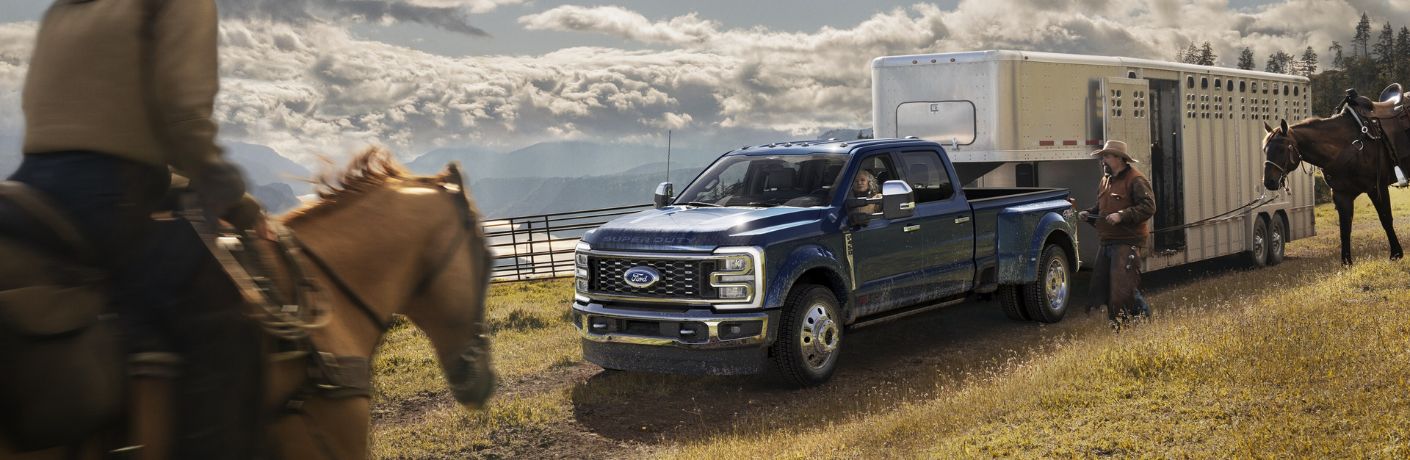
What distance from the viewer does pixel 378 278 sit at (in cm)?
393

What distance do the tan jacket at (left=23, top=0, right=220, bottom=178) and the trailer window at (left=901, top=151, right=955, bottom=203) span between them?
8.08 m

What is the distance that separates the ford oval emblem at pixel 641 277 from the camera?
29.0 feet

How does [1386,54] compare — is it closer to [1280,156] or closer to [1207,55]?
[1207,55]

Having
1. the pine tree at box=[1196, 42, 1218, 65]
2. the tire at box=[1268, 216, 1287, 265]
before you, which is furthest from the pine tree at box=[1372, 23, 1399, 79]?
the tire at box=[1268, 216, 1287, 265]

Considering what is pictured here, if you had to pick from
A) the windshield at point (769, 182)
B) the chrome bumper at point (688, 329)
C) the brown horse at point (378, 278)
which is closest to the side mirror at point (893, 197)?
the windshield at point (769, 182)

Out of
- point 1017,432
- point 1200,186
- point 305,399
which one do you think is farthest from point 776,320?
point 1200,186

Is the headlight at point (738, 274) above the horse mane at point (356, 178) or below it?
below

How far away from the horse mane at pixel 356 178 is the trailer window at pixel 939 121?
1015 cm

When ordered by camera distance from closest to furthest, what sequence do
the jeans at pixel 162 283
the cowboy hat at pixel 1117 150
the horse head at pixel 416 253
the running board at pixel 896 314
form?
the jeans at pixel 162 283 → the horse head at pixel 416 253 → the running board at pixel 896 314 → the cowboy hat at pixel 1117 150

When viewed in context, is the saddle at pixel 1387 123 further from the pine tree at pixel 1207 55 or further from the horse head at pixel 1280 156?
the pine tree at pixel 1207 55

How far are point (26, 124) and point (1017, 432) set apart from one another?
5096 mm

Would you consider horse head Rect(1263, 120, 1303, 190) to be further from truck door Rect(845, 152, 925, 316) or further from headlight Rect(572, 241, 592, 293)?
headlight Rect(572, 241, 592, 293)

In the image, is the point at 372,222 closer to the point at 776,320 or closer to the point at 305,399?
the point at 305,399

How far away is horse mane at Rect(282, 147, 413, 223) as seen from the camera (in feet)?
12.9
